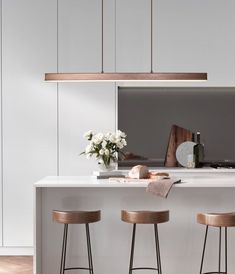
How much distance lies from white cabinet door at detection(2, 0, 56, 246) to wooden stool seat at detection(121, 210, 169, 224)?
210cm

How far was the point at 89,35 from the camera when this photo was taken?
706 cm

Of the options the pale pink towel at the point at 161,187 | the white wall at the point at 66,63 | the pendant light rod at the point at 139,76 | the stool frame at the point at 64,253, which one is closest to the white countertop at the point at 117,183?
the pale pink towel at the point at 161,187

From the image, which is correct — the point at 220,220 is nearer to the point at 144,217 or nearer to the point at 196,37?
the point at 144,217

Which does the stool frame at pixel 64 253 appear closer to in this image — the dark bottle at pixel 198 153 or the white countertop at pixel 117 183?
the white countertop at pixel 117 183

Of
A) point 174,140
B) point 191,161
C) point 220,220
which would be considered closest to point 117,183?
point 220,220

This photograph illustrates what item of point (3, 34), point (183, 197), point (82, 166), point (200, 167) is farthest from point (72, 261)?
point (3, 34)

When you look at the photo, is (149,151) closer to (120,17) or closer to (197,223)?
(120,17)

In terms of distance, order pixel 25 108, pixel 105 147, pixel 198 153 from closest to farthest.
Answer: pixel 105 147 → pixel 25 108 → pixel 198 153

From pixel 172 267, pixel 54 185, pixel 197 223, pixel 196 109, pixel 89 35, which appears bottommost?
pixel 172 267

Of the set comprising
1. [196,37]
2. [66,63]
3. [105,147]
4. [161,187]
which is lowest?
[161,187]

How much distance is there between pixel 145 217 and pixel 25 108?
8.05 ft

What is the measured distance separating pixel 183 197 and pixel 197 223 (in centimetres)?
24

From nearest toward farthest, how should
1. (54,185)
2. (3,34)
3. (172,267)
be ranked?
1. (54,185)
2. (172,267)
3. (3,34)

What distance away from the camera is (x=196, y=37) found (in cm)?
708
